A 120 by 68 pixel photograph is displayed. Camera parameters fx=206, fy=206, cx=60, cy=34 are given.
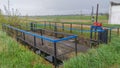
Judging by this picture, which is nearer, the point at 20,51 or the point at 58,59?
the point at 58,59

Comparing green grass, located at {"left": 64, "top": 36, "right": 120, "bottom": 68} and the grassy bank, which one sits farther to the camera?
the grassy bank

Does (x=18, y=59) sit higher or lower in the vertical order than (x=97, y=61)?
lower

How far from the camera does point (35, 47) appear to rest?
979 cm

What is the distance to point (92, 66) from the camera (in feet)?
19.1

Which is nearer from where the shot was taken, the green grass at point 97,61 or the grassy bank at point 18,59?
the green grass at point 97,61

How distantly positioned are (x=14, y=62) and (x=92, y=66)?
2709 millimetres

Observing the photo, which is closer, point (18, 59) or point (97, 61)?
point (97, 61)

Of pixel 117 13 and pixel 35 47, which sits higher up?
pixel 117 13

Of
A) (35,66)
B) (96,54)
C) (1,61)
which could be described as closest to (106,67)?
(96,54)

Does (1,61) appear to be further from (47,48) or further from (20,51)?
(47,48)

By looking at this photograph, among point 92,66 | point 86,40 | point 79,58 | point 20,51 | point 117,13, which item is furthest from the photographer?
point 117,13

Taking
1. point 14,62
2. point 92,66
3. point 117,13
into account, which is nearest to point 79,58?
point 92,66

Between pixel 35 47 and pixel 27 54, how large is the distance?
6.82ft

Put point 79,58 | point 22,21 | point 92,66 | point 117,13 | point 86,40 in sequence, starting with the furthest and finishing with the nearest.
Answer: point 117,13, point 22,21, point 86,40, point 79,58, point 92,66
